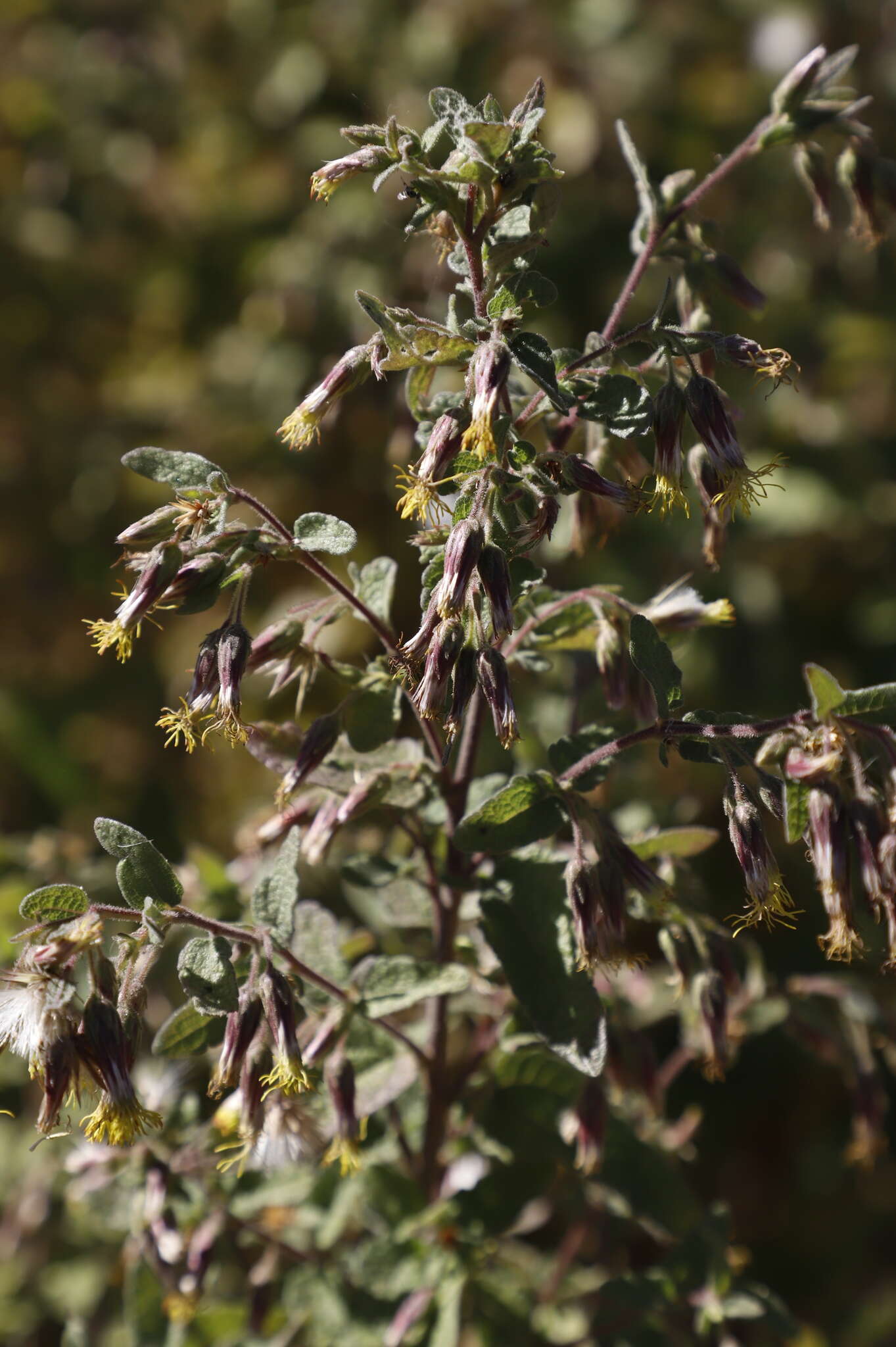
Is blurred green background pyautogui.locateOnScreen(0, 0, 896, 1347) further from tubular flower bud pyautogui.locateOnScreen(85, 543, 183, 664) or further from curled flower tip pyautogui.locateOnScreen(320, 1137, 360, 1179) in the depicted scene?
tubular flower bud pyautogui.locateOnScreen(85, 543, 183, 664)

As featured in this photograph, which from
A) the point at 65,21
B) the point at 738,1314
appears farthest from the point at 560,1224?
the point at 65,21

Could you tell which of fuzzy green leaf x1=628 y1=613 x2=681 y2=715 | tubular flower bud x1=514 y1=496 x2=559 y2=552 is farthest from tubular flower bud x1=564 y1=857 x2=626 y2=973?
tubular flower bud x1=514 y1=496 x2=559 y2=552

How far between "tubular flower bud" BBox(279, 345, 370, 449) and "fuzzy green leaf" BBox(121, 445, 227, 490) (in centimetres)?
7

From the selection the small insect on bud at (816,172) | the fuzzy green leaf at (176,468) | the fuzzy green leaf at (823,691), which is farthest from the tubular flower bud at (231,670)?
the small insect on bud at (816,172)

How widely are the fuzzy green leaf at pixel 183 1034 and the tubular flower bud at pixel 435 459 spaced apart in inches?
18.7

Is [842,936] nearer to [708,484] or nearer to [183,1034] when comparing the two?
[708,484]

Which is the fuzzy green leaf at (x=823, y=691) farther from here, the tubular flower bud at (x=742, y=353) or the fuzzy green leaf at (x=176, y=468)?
Result: the fuzzy green leaf at (x=176, y=468)

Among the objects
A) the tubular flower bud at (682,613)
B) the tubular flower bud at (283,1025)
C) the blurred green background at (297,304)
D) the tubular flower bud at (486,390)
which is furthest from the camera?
the blurred green background at (297,304)

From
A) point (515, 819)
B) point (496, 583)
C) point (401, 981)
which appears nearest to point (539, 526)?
point (496, 583)

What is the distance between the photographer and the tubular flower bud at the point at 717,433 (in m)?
0.93

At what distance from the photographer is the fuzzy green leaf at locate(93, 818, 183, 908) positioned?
94cm

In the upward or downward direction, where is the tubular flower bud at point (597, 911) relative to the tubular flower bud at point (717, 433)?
downward

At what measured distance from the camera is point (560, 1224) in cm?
204

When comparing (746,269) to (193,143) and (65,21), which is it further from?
(65,21)
